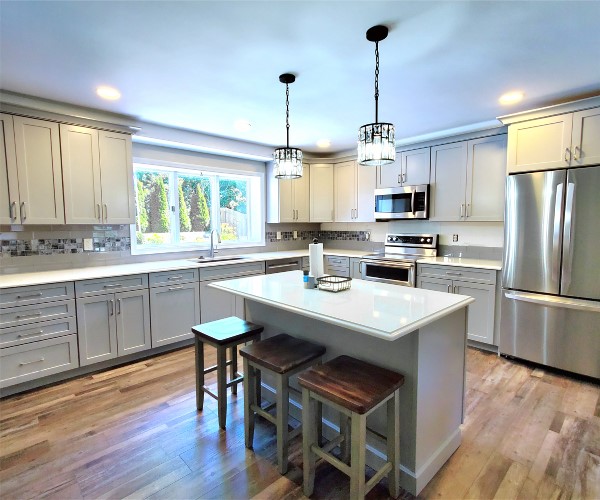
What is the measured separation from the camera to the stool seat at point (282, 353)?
177 cm

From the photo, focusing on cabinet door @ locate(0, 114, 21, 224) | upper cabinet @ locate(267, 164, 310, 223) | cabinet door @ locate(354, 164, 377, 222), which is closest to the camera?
cabinet door @ locate(0, 114, 21, 224)

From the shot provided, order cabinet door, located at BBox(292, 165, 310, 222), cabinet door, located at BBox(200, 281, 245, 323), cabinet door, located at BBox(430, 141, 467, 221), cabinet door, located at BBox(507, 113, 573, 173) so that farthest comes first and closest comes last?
cabinet door, located at BBox(292, 165, 310, 222) < cabinet door, located at BBox(430, 141, 467, 221) < cabinet door, located at BBox(200, 281, 245, 323) < cabinet door, located at BBox(507, 113, 573, 173)

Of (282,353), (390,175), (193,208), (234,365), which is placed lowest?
(234,365)

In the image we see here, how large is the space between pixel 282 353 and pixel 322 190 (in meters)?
3.46

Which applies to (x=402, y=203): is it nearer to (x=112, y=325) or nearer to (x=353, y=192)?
(x=353, y=192)

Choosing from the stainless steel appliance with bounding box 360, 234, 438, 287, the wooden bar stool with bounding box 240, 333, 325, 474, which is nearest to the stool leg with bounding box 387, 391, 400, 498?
the wooden bar stool with bounding box 240, 333, 325, 474

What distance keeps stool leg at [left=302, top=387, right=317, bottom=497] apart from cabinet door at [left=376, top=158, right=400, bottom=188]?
10.8ft

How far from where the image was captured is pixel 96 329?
2.88m

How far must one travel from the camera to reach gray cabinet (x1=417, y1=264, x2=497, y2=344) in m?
3.27

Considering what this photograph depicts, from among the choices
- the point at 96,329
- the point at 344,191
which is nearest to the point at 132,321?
the point at 96,329

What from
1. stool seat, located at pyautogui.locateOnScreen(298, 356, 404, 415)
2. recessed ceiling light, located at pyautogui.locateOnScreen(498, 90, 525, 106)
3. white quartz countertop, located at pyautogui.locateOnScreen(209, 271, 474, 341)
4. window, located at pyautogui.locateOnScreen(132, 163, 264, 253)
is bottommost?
stool seat, located at pyautogui.locateOnScreen(298, 356, 404, 415)

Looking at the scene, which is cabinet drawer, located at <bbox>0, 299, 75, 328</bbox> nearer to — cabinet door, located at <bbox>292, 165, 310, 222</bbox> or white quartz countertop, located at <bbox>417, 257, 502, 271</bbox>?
cabinet door, located at <bbox>292, 165, 310, 222</bbox>

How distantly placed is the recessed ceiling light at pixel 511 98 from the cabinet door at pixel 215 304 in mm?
3045

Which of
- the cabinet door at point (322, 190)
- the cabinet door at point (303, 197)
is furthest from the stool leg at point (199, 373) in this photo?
the cabinet door at point (322, 190)
